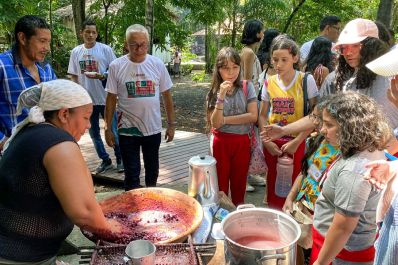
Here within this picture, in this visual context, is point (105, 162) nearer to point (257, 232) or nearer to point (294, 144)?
point (294, 144)

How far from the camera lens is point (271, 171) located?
3.37 meters

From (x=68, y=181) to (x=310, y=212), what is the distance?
158 cm

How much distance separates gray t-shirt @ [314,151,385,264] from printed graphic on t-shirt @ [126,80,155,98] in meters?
2.13

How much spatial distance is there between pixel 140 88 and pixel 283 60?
4.66 ft

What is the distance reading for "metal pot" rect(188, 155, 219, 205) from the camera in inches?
98.9

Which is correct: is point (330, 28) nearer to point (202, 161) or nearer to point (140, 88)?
point (140, 88)

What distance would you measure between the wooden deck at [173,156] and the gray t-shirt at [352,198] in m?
2.72

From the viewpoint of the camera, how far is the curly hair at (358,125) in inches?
66.7

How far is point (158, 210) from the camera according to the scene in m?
2.37

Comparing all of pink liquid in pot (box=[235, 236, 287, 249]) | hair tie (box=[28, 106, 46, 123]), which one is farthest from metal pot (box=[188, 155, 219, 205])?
hair tie (box=[28, 106, 46, 123])

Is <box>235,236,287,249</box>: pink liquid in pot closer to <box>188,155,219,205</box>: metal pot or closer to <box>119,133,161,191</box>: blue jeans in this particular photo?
<box>188,155,219,205</box>: metal pot

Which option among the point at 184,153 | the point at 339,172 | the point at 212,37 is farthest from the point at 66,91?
the point at 212,37

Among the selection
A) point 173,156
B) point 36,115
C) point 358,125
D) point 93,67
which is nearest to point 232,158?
point 358,125

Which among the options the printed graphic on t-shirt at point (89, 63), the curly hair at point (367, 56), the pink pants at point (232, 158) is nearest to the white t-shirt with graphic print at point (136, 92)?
the pink pants at point (232, 158)
